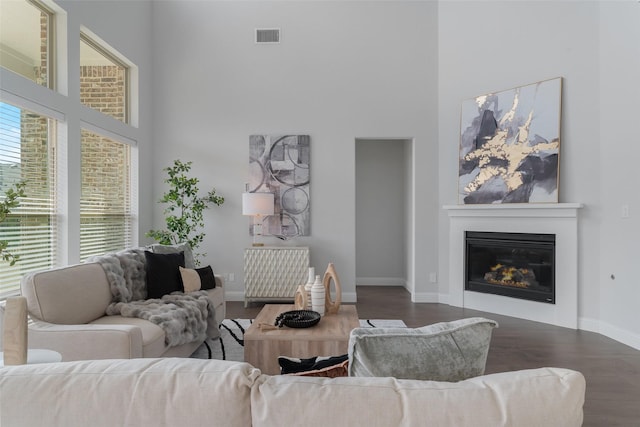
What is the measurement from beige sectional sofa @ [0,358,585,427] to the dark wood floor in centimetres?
190

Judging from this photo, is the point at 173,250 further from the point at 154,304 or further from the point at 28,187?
the point at 28,187

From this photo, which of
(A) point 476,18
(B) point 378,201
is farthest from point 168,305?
(A) point 476,18

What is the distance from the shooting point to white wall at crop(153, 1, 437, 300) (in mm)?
4926

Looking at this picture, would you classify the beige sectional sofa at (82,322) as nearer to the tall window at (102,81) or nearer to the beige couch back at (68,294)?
the beige couch back at (68,294)

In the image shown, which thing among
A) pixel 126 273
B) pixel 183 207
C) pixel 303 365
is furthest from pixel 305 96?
pixel 303 365

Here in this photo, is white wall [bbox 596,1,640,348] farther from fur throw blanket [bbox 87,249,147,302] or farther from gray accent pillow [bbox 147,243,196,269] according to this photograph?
fur throw blanket [bbox 87,249,147,302]

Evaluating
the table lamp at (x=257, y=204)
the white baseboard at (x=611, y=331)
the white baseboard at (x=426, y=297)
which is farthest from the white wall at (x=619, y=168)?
the table lamp at (x=257, y=204)

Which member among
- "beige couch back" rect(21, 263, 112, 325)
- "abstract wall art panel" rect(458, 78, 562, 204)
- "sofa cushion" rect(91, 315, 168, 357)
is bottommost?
"sofa cushion" rect(91, 315, 168, 357)

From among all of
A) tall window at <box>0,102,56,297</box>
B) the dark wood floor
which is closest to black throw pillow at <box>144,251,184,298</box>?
tall window at <box>0,102,56,297</box>

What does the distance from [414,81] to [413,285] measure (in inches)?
112

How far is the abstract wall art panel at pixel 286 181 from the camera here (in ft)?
16.2

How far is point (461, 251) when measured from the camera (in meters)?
4.62

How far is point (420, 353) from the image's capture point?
977 millimetres

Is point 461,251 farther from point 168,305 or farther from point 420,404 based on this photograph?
point 420,404
